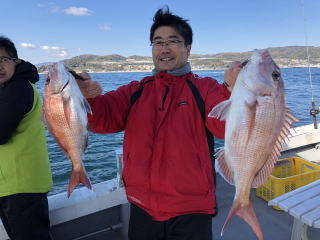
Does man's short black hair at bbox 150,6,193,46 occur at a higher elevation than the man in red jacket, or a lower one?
higher

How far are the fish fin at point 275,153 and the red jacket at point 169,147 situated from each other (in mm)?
401

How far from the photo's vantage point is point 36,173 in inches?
102

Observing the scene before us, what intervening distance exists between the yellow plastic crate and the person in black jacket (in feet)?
9.55

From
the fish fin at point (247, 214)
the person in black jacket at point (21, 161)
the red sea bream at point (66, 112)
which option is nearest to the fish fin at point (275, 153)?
the fish fin at point (247, 214)

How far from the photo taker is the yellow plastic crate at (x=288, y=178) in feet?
13.2

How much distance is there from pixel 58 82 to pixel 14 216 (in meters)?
1.43

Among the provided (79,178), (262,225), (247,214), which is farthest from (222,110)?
(262,225)

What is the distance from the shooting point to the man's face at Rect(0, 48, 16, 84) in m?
2.67

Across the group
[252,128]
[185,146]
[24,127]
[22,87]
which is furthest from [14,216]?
[252,128]

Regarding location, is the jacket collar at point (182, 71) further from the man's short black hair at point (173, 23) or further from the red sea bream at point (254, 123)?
the red sea bream at point (254, 123)

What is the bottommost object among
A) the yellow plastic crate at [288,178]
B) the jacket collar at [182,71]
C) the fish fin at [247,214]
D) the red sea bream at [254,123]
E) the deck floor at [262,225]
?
the deck floor at [262,225]

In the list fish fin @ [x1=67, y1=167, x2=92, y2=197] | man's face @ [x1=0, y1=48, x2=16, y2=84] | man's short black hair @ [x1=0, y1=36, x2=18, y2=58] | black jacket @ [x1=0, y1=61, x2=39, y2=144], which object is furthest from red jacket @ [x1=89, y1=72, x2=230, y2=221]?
man's short black hair @ [x1=0, y1=36, x2=18, y2=58]

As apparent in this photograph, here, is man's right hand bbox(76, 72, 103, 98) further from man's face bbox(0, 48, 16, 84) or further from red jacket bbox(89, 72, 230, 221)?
man's face bbox(0, 48, 16, 84)

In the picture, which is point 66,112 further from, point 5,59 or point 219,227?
point 219,227
